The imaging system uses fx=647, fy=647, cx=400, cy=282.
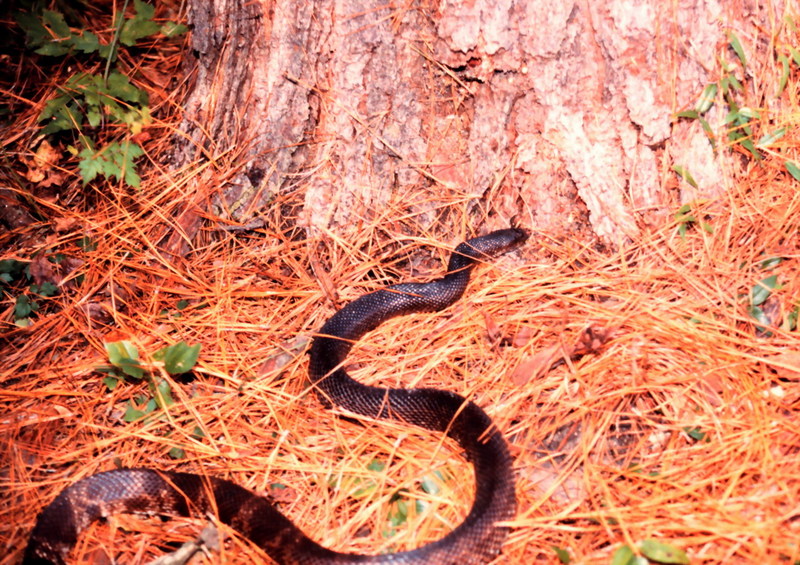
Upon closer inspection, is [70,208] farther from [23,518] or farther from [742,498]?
[742,498]

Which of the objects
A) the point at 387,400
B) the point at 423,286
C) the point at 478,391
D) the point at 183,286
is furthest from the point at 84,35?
the point at 478,391

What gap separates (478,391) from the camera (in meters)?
3.04

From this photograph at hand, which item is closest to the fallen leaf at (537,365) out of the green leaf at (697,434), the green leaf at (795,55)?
the green leaf at (697,434)

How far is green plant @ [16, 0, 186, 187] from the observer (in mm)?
3736

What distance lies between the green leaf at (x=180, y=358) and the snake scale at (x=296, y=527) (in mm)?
523

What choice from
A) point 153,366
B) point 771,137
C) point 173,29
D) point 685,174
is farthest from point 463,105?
point 153,366

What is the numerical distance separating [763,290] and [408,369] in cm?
172

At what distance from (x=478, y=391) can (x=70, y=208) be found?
8.81 feet

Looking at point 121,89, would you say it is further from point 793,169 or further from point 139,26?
point 793,169

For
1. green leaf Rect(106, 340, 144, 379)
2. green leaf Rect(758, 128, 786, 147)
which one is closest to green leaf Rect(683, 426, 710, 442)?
green leaf Rect(758, 128, 786, 147)

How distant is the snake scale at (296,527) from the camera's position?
2414 millimetres

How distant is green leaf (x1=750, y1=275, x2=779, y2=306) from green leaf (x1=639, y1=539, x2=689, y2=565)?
1362 millimetres

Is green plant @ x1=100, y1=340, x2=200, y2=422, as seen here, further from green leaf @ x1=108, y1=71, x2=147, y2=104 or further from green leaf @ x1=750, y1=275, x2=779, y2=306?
green leaf @ x1=750, y1=275, x2=779, y2=306

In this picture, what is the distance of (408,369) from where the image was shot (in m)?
3.25
